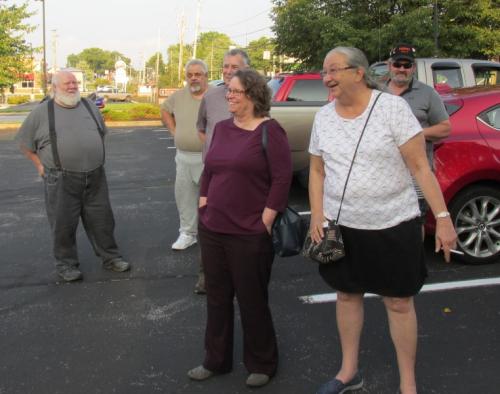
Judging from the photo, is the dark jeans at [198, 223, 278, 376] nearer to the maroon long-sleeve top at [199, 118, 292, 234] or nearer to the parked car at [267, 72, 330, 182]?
the maroon long-sleeve top at [199, 118, 292, 234]

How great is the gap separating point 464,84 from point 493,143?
14.5 feet

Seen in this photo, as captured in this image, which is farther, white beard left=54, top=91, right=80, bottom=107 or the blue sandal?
A: white beard left=54, top=91, right=80, bottom=107

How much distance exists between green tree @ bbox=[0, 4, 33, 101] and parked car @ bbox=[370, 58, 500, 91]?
1838cm

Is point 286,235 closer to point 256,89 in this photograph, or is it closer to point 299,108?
point 256,89

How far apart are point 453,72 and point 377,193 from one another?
7102mm

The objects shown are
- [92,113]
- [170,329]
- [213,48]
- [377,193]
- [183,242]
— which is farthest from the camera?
[213,48]

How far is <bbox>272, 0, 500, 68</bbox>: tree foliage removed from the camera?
18.2m

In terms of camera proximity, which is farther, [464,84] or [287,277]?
[464,84]

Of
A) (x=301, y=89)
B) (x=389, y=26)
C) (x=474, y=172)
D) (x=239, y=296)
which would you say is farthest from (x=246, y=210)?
(x=389, y=26)

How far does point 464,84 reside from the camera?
8961 millimetres

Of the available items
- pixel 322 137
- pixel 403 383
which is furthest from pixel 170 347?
pixel 322 137

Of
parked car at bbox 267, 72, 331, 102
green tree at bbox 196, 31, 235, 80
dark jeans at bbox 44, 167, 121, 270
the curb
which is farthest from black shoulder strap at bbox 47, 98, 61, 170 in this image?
green tree at bbox 196, 31, 235, 80

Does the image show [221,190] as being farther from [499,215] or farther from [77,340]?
[499,215]

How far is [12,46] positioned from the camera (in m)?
23.7
